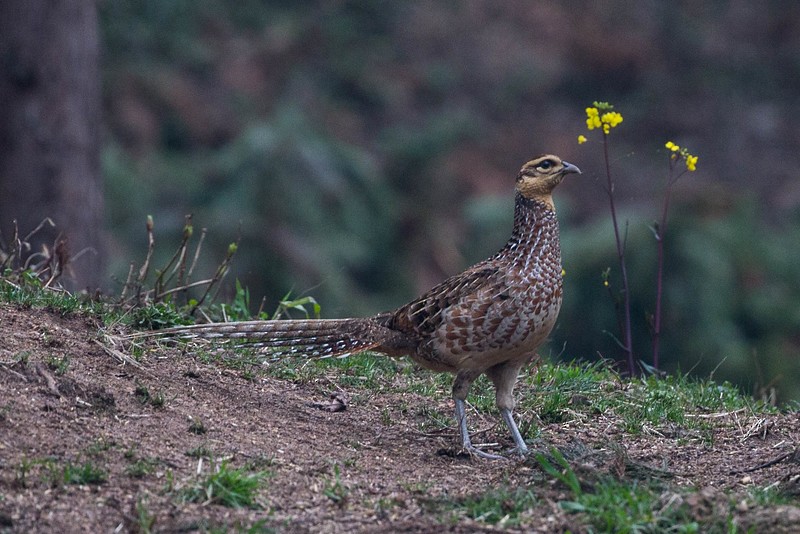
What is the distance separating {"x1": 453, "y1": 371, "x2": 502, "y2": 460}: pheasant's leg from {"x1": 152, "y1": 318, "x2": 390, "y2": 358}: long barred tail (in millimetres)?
641

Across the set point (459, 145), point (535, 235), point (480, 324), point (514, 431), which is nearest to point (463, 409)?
point (514, 431)

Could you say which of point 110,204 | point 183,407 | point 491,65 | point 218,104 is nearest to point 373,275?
point 110,204

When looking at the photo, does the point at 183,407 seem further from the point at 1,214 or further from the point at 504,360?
the point at 1,214

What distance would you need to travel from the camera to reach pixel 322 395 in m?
7.39

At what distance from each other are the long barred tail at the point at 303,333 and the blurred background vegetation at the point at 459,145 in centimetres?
257

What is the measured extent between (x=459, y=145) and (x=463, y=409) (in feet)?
50.6

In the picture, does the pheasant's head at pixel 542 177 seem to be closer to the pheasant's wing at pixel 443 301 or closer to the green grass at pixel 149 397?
the pheasant's wing at pixel 443 301

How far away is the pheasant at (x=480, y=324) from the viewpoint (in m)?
6.68

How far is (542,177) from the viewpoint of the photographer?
716 centimetres

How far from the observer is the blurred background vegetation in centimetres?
1232

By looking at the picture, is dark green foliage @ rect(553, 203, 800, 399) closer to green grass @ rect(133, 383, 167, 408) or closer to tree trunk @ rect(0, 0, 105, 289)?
tree trunk @ rect(0, 0, 105, 289)

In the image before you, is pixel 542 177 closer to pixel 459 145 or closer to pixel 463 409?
pixel 463 409

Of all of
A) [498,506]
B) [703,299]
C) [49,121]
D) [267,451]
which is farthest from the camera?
[703,299]

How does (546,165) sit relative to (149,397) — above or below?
above
